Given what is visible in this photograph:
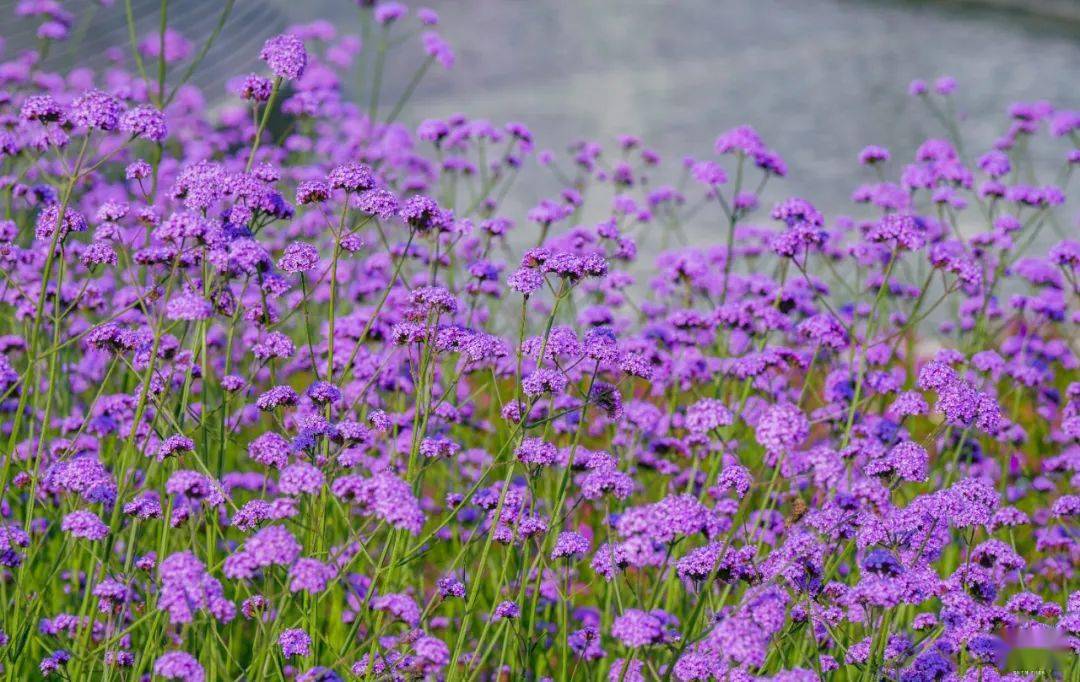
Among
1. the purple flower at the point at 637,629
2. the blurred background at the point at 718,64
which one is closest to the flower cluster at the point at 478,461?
the purple flower at the point at 637,629

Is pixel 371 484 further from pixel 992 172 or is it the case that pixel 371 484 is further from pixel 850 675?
pixel 992 172

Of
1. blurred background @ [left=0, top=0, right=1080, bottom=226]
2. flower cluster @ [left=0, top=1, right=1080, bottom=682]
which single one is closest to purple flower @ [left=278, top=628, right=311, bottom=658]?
flower cluster @ [left=0, top=1, right=1080, bottom=682]

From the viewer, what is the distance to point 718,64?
10773 mm

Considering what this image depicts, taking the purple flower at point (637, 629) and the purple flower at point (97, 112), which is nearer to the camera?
the purple flower at point (637, 629)

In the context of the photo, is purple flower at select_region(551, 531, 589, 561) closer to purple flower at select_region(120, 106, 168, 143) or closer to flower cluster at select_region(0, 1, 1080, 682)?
flower cluster at select_region(0, 1, 1080, 682)

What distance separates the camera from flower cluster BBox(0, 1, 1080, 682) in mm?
2213

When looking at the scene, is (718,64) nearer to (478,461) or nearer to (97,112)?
(478,461)

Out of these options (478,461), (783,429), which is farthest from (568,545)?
(478,461)

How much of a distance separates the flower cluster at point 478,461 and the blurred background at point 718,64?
4333mm

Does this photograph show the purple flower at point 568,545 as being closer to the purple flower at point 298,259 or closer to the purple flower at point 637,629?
the purple flower at point 637,629

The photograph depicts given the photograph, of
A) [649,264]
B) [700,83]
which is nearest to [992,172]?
[649,264]

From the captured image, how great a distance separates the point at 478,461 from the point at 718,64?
303 inches

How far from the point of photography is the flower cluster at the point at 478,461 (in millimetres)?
2213

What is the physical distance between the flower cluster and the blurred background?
4.33 metres
